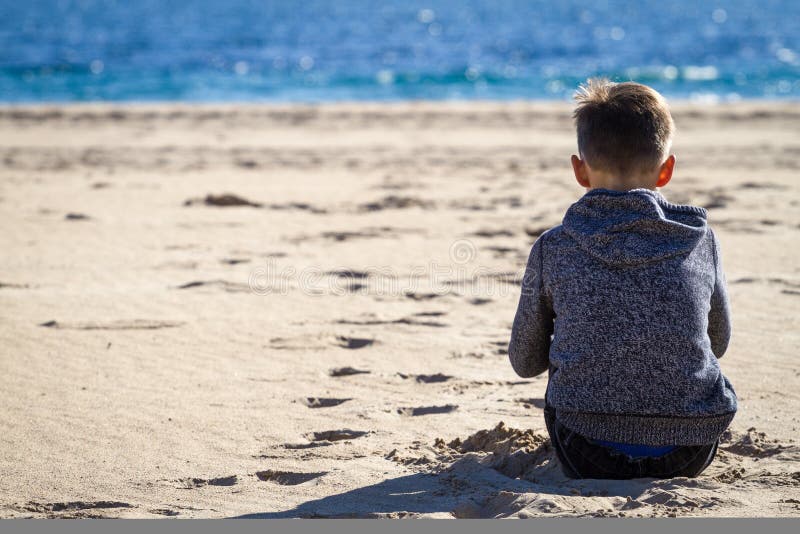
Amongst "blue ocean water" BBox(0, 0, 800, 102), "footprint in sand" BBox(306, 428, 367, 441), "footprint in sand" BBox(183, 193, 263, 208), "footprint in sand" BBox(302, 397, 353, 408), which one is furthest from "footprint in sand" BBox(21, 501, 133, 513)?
"blue ocean water" BBox(0, 0, 800, 102)

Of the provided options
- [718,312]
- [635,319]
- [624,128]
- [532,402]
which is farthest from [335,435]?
[624,128]

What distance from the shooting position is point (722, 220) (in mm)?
6203

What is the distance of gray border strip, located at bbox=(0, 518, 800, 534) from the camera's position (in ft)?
6.95

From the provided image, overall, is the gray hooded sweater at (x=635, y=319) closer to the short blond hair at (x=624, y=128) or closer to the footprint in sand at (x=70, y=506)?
the short blond hair at (x=624, y=128)

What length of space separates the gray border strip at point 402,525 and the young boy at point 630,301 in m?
0.27

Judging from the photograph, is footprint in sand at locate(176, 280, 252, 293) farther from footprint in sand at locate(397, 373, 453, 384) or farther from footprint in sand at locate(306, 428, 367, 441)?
footprint in sand at locate(306, 428, 367, 441)

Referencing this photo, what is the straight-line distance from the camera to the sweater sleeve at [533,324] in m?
2.41

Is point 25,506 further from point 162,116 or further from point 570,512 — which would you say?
point 162,116

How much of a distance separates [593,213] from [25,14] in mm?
50315

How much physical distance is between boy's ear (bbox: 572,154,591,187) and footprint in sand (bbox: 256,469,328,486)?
3.71ft

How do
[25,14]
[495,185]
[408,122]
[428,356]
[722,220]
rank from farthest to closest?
[25,14]
[408,122]
[495,185]
[722,220]
[428,356]

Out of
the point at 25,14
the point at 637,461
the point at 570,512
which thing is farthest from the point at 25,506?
the point at 25,14

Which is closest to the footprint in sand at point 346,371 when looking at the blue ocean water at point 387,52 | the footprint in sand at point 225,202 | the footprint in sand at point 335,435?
the footprint in sand at point 335,435

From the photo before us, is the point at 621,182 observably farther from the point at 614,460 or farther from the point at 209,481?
the point at 209,481
